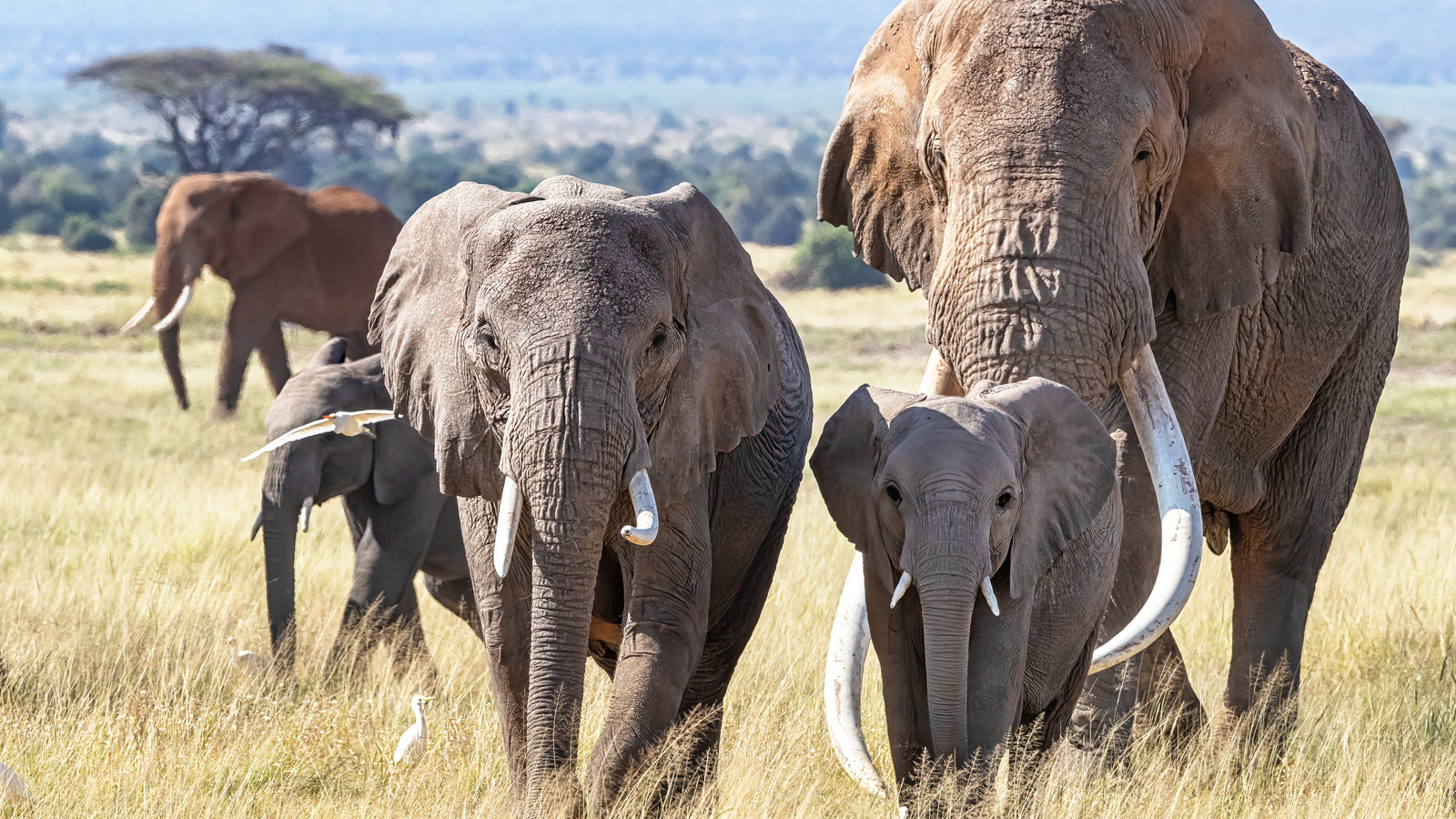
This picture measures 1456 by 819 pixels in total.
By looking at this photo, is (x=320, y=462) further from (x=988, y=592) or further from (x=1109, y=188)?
(x=988, y=592)

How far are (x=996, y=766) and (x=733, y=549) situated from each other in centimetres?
107

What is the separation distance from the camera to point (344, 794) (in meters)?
5.29

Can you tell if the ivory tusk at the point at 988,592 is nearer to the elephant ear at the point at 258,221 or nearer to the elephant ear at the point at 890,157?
the elephant ear at the point at 890,157

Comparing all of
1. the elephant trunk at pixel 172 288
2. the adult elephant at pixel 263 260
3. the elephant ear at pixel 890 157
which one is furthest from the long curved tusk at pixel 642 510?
the elephant trunk at pixel 172 288

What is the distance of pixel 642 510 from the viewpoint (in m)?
3.91

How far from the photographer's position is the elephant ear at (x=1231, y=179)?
4.84 m

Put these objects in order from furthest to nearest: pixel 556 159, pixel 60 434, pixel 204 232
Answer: pixel 556 159 → pixel 204 232 → pixel 60 434

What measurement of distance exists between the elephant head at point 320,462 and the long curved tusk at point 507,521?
2921mm

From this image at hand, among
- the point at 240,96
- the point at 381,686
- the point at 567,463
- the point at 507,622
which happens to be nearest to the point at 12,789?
the point at 507,622

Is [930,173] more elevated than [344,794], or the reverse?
[930,173]

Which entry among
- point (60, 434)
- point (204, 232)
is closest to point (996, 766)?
point (60, 434)

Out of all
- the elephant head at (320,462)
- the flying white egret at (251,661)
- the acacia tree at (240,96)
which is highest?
the elephant head at (320,462)

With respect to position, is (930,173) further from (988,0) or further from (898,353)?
(898,353)

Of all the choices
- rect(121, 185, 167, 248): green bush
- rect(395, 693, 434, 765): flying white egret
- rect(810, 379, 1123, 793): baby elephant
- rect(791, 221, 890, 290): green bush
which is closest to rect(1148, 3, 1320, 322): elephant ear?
rect(810, 379, 1123, 793): baby elephant
